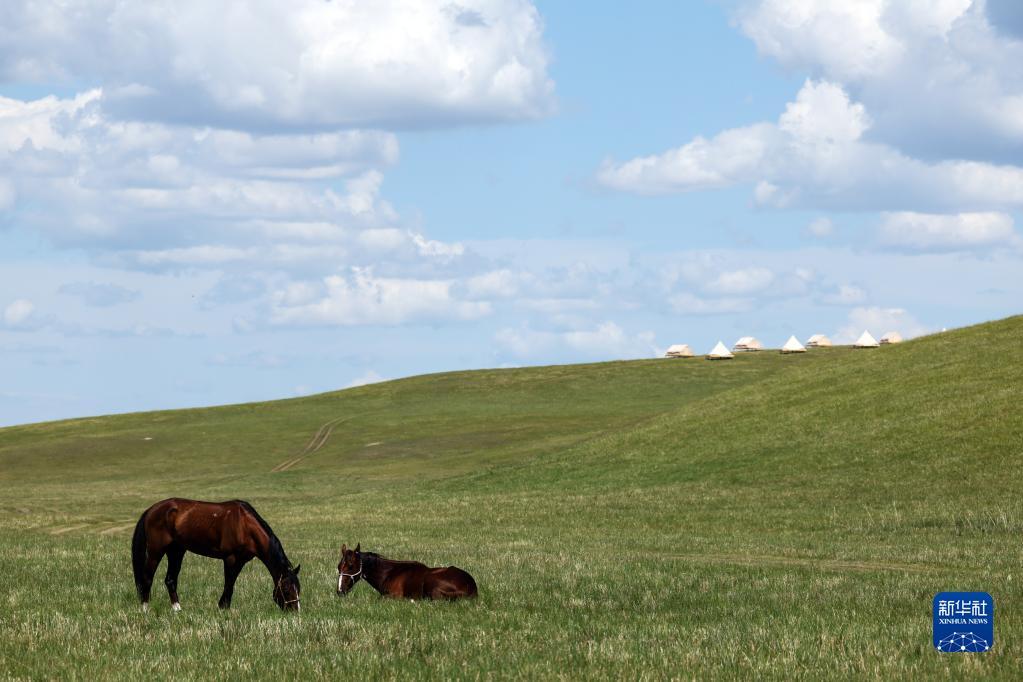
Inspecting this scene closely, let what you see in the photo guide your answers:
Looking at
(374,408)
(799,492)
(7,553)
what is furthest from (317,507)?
(374,408)

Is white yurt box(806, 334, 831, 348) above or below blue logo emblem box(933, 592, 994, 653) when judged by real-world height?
above

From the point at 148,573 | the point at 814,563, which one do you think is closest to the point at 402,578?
the point at 148,573

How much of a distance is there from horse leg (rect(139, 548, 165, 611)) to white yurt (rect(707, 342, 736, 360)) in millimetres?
128903

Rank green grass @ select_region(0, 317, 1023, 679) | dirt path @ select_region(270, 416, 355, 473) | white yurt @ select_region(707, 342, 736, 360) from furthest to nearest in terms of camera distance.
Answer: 1. white yurt @ select_region(707, 342, 736, 360)
2. dirt path @ select_region(270, 416, 355, 473)
3. green grass @ select_region(0, 317, 1023, 679)

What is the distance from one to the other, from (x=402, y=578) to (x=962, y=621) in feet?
31.9

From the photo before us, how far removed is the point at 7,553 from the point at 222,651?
16.4 metres

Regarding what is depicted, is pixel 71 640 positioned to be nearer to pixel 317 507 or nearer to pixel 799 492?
pixel 799 492

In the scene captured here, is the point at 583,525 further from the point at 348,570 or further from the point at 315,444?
the point at 315,444

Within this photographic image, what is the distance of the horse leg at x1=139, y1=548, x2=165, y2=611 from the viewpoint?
17.0 meters

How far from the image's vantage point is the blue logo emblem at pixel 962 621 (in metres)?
11.2

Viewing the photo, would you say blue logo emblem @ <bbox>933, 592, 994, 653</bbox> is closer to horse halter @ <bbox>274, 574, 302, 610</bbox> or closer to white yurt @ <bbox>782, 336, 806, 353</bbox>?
horse halter @ <bbox>274, 574, 302, 610</bbox>

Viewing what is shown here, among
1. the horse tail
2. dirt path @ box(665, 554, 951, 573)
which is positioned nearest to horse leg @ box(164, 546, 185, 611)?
the horse tail

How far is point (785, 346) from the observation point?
145750 mm

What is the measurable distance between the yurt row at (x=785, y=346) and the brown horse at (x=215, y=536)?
12907 cm
